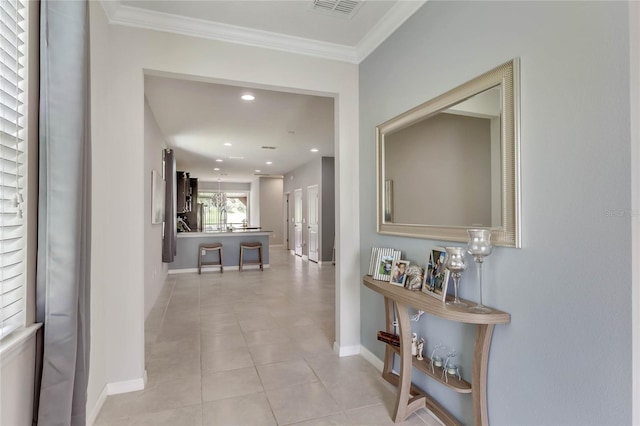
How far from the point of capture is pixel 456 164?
1.84 meters

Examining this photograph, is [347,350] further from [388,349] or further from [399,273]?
[399,273]

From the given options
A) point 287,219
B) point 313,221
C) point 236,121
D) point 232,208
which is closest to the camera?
point 236,121

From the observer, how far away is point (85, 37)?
142cm

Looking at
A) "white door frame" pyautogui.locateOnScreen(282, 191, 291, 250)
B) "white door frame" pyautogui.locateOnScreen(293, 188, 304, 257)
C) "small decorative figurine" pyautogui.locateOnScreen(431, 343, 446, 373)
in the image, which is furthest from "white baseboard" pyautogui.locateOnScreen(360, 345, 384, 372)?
"white door frame" pyautogui.locateOnScreen(282, 191, 291, 250)

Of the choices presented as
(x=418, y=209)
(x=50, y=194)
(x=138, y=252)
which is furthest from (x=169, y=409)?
(x=418, y=209)

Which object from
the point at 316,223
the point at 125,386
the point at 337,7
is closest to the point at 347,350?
the point at 125,386

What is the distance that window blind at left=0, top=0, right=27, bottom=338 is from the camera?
109 cm

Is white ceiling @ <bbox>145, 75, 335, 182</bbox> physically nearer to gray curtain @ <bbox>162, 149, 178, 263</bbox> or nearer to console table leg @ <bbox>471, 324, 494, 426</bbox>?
gray curtain @ <bbox>162, 149, 178, 263</bbox>

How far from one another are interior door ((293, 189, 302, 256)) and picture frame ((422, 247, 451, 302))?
8.15 m

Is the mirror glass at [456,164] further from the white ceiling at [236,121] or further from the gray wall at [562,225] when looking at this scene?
the white ceiling at [236,121]

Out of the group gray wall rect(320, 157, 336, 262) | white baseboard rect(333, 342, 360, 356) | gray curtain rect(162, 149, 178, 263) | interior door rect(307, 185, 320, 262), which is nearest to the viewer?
white baseboard rect(333, 342, 360, 356)

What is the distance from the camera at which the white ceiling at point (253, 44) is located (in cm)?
226

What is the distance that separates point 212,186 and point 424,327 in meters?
12.6

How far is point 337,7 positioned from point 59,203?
2043mm
